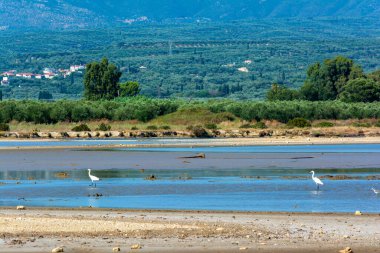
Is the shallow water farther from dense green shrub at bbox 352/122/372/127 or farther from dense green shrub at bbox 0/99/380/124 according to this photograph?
dense green shrub at bbox 0/99/380/124

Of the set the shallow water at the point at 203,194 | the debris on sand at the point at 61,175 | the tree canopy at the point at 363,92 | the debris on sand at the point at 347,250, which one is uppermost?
the tree canopy at the point at 363,92

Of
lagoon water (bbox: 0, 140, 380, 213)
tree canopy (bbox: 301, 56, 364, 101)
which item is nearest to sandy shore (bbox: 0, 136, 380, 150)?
lagoon water (bbox: 0, 140, 380, 213)

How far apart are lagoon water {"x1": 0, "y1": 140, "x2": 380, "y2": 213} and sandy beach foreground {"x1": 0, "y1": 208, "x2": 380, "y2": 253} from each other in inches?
70.9

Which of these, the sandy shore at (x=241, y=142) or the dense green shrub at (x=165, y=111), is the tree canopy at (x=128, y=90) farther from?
the sandy shore at (x=241, y=142)

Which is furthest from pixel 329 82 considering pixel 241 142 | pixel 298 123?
pixel 241 142

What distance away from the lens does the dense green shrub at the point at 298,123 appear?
2921 inches

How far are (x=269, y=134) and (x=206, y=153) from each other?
19.8 m

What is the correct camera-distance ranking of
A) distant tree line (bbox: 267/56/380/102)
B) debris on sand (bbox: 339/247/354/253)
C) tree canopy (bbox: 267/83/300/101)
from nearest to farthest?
1. debris on sand (bbox: 339/247/354/253)
2. distant tree line (bbox: 267/56/380/102)
3. tree canopy (bbox: 267/83/300/101)

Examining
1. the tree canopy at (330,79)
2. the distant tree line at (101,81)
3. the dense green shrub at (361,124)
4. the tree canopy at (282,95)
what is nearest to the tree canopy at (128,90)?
the distant tree line at (101,81)

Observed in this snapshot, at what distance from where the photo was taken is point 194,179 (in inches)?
1293

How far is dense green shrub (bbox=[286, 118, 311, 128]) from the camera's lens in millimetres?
74188

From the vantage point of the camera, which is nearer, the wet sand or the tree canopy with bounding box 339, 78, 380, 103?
the wet sand

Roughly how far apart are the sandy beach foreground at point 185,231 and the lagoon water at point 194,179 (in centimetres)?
180

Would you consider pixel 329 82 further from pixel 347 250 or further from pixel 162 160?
pixel 347 250
